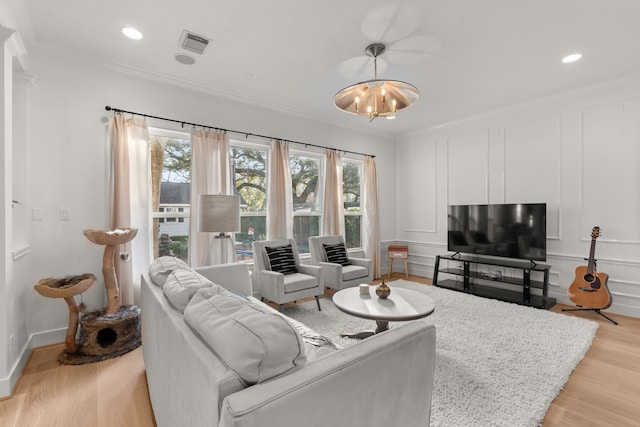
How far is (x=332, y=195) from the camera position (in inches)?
200

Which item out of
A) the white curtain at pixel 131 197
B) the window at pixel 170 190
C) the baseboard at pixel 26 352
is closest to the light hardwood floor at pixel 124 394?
the baseboard at pixel 26 352

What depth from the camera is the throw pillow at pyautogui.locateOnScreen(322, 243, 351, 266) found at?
14.3 ft

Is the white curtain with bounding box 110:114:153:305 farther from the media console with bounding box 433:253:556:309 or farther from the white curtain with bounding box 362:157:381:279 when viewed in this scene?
the media console with bounding box 433:253:556:309

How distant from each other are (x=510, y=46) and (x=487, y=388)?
2963 mm

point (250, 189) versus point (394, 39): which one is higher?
point (394, 39)

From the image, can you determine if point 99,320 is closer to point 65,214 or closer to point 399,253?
point 65,214

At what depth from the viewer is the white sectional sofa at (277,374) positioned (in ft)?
2.66

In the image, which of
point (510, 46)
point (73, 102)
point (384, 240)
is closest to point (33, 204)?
point (73, 102)

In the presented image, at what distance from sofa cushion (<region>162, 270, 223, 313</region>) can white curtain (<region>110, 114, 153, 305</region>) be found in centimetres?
184

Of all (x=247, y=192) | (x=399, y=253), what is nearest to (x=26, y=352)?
(x=247, y=192)

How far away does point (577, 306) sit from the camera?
3.83 m

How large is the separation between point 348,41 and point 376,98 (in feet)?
1.87

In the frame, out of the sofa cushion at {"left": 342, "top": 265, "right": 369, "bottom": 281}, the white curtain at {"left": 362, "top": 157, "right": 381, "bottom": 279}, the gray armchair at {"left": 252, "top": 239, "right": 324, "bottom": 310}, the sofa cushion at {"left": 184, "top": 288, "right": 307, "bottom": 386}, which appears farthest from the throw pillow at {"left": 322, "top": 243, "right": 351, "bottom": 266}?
the sofa cushion at {"left": 184, "top": 288, "right": 307, "bottom": 386}

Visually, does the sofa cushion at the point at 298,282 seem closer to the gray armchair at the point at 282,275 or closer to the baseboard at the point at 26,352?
Result: the gray armchair at the point at 282,275
